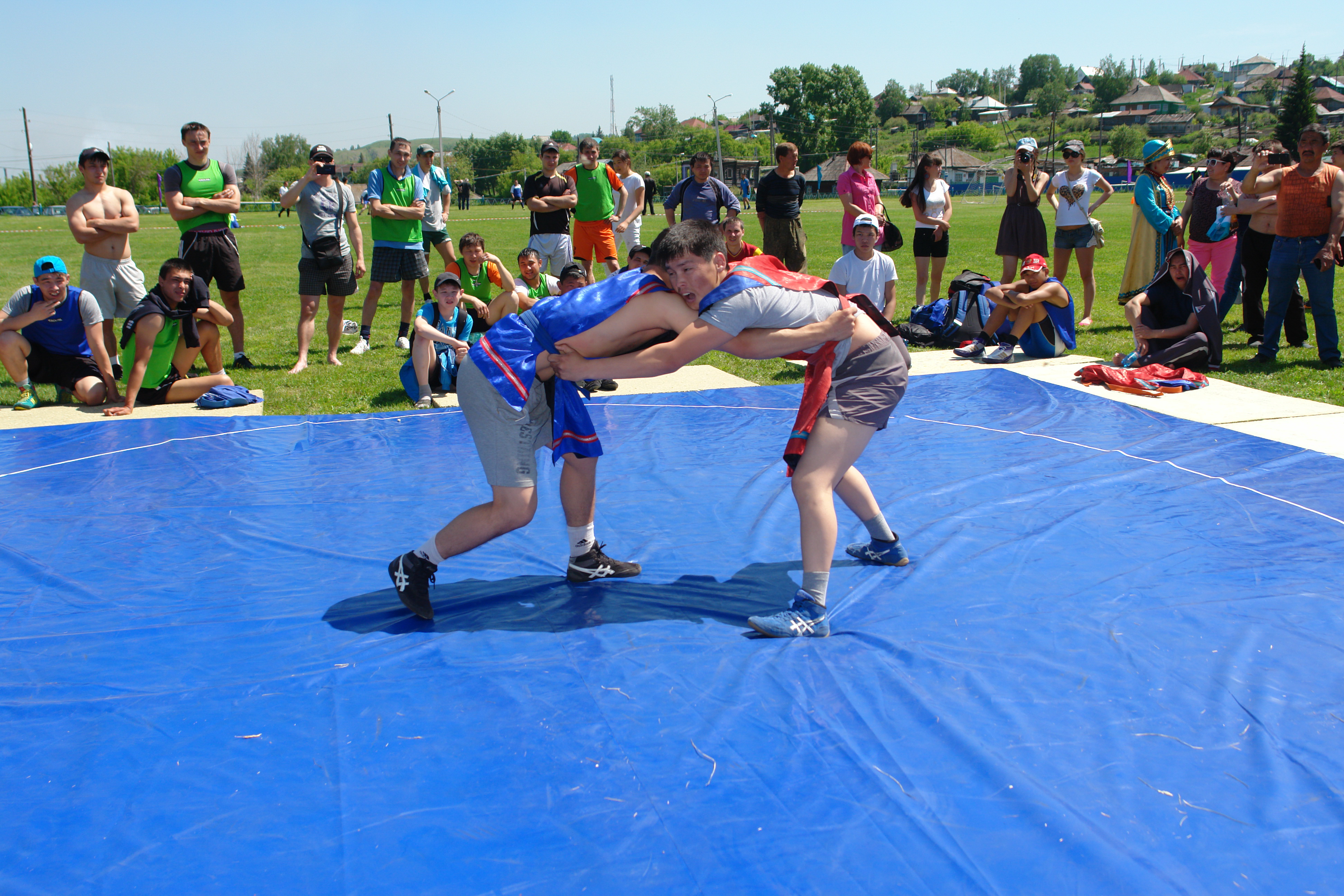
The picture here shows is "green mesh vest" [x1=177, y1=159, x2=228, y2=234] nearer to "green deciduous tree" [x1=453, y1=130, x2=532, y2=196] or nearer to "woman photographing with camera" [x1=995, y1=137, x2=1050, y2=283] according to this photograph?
"woman photographing with camera" [x1=995, y1=137, x2=1050, y2=283]

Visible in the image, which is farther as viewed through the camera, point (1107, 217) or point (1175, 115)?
point (1175, 115)

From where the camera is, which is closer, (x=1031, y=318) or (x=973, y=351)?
(x=1031, y=318)

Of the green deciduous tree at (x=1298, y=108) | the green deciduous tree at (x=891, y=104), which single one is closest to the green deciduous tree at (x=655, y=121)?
the green deciduous tree at (x=891, y=104)

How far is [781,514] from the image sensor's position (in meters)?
4.80

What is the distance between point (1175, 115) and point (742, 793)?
142 m

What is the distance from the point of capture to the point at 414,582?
3.60m

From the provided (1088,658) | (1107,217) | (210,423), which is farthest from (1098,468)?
(1107,217)

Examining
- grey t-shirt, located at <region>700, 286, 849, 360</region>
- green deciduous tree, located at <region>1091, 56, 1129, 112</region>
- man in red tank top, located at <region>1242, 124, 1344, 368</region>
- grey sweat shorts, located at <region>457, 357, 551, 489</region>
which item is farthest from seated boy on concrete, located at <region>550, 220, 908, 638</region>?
green deciduous tree, located at <region>1091, 56, 1129, 112</region>

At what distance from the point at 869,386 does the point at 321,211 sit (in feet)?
21.2

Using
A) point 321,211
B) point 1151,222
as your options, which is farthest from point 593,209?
point 1151,222

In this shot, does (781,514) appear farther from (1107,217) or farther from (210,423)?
(1107,217)

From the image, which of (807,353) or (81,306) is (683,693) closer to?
(807,353)

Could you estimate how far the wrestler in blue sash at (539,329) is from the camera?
345 centimetres

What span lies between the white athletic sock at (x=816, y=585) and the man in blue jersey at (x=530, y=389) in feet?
2.63
